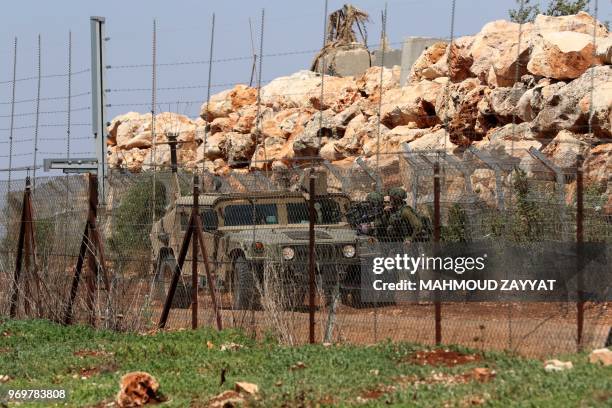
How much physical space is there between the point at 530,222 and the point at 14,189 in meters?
8.24

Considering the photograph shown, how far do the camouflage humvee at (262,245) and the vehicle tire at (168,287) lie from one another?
1 cm

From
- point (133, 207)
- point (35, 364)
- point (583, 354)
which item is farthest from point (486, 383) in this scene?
point (133, 207)

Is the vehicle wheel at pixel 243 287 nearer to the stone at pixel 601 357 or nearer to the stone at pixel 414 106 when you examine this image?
the stone at pixel 601 357

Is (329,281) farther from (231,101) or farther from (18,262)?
(231,101)

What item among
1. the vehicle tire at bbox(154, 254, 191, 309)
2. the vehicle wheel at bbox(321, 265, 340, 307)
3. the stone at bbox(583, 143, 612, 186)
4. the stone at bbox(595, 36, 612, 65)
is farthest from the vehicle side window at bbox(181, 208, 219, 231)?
the stone at bbox(595, 36, 612, 65)

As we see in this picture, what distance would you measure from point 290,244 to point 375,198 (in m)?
1.43

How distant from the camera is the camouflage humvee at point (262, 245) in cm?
1366

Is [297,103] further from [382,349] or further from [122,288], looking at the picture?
[382,349]

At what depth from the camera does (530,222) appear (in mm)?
14430

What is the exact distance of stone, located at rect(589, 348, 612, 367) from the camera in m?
9.94

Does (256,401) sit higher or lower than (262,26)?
lower

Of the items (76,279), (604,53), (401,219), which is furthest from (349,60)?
(401,219)

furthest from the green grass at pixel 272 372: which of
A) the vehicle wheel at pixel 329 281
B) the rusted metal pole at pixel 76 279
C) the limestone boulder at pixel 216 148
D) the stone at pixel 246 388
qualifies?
the limestone boulder at pixel 216 148

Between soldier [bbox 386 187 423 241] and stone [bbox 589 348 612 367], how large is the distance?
369 cm
